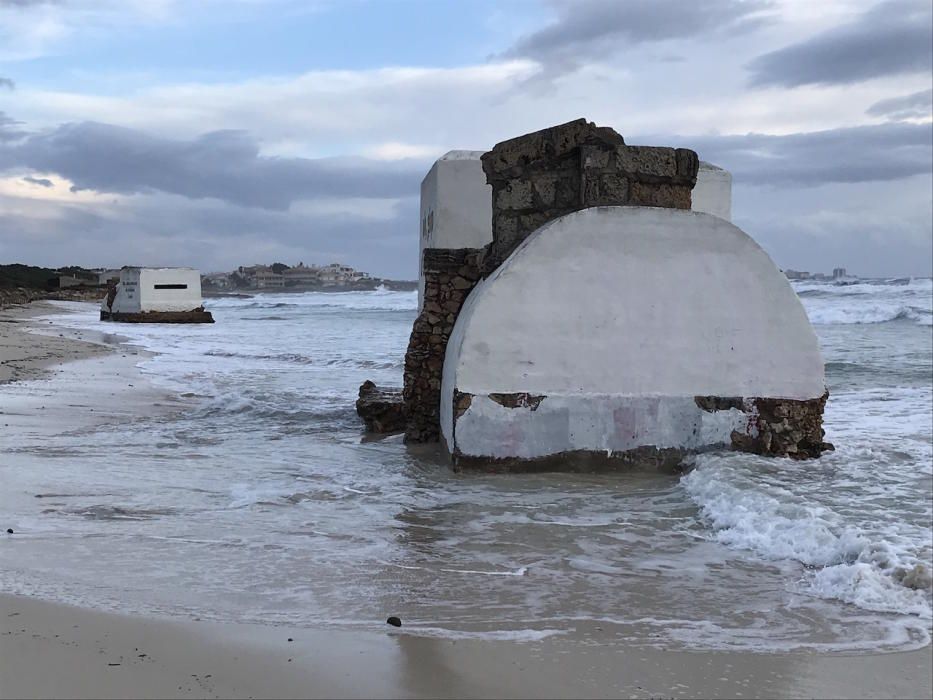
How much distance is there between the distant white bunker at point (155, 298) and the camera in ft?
137

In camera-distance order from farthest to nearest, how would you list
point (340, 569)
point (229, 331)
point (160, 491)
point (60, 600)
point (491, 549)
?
1. point (229, 331)
2. point (160, 491)
3. point (491, 549)
4. point (340, 569)
5. point (60, 600)

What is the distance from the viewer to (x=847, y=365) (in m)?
19.1

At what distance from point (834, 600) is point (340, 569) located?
239 centimetres

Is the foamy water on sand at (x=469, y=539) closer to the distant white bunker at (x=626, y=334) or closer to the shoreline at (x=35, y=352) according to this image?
the distant white bunker at (x=626, y=334)

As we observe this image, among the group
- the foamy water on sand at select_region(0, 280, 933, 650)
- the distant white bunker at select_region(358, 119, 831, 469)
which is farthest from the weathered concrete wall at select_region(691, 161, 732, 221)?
the distant white bunker at select_region(358, 119, 831, 469)

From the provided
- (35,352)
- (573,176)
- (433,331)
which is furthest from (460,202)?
(35,352)

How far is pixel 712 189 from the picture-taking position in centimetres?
1134

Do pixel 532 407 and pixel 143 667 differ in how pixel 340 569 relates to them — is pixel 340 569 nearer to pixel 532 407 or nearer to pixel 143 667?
pixel 143 667

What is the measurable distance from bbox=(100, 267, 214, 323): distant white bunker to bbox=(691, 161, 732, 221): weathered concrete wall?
34362 millimetres

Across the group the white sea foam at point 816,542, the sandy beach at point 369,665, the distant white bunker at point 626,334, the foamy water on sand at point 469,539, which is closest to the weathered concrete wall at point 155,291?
the foamy water on sand at point 469,539

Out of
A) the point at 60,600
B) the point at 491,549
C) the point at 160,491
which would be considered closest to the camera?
the point at 60,600

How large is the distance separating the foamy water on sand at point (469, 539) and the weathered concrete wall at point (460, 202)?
298 cm

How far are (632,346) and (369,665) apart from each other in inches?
184

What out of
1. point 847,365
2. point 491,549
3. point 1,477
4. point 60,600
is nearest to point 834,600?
point 491,549
